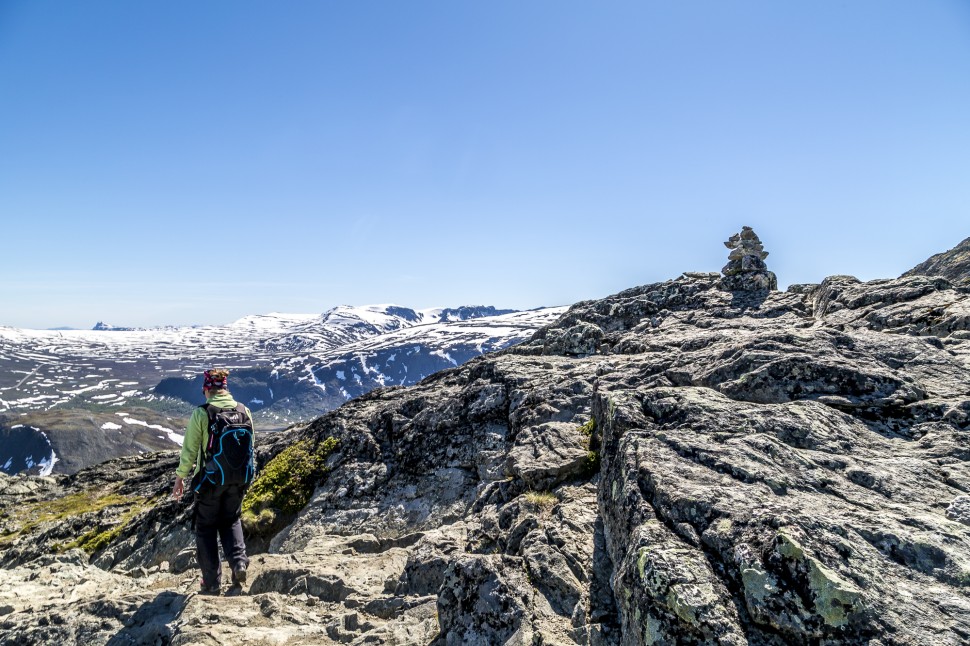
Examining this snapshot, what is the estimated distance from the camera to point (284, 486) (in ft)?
60.5

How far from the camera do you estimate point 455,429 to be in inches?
735

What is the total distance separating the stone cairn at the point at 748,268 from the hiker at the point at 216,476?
25.5 m

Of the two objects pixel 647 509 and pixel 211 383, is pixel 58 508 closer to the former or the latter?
pixel 211 383

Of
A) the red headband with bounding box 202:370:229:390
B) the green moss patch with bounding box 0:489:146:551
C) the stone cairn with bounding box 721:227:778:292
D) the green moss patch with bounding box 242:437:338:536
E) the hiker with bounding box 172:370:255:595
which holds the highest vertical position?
the stone cairn with bounding box 721:227:778:292

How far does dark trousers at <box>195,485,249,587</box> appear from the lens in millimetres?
12094

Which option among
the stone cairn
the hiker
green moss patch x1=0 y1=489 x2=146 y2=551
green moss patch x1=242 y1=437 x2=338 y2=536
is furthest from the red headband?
the stone cairn

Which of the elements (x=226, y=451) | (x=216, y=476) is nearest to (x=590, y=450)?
(x=226, y=451)

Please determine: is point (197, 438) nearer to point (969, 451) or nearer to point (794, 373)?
→ point (794, 373)

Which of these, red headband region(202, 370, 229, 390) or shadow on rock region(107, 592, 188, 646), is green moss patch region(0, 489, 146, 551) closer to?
red headband region(202, 370, 229, 390)

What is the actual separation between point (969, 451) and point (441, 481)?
45.5 ft

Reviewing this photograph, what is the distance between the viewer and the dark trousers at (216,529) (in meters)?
12.1

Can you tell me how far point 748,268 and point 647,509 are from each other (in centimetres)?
2401

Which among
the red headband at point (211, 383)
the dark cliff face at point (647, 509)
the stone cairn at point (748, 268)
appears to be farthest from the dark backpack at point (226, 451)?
the stone cairn at point (748, 268)

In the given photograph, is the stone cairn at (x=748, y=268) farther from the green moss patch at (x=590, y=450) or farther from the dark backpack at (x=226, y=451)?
the dark backpack at (x=226, y=451)
